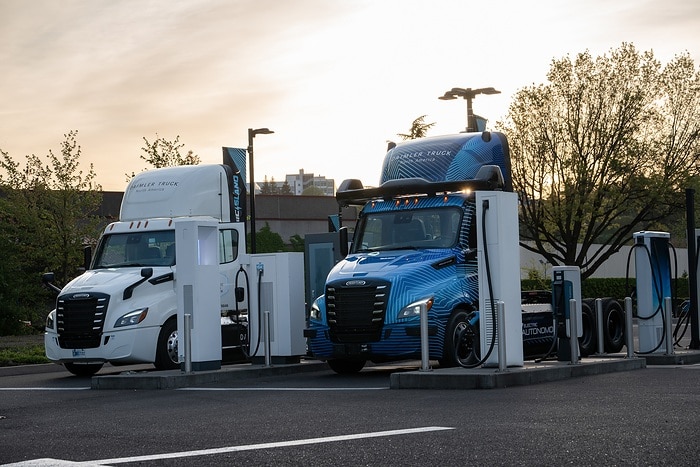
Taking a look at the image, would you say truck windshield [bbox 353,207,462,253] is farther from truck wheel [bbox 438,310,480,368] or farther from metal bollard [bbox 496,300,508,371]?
metal bollard [bbox 496,300,508,371]

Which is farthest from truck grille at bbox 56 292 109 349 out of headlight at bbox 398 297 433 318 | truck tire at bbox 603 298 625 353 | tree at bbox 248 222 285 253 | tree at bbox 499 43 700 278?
tree at bbox 248 222 285 253

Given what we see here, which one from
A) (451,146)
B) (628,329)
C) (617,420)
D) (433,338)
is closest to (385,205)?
(451,146)

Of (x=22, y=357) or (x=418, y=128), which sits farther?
(x=418, y=128)

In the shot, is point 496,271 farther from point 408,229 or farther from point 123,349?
point 123,349

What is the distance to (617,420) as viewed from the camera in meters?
9.67

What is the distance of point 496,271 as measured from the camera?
14867mm

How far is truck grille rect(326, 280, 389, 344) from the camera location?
648 inches

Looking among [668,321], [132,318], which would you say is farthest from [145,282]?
[668,321]

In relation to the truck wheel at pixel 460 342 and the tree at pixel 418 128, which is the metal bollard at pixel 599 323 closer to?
the truck wheel at pixel 460 342

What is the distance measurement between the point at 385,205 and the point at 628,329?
420cm

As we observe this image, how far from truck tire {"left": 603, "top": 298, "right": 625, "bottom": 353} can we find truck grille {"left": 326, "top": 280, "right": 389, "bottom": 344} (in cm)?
541

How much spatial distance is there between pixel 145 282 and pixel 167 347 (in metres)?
1.13

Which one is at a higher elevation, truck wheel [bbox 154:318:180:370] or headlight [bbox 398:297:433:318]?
headlight [bbox 398:297:433:318]

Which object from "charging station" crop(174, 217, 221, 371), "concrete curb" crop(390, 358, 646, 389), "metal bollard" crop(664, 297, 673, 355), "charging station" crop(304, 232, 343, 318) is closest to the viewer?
"concrete curb" crop(390, 358, 646, 389)
